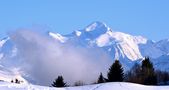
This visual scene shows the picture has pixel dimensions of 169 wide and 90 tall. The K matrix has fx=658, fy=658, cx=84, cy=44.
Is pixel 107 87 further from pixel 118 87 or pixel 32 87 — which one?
pixel 32 87

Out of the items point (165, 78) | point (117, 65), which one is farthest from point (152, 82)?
point (165, 78)

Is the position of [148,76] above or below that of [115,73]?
below

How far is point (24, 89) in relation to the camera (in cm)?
4628

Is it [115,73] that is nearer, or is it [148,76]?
[115,73]

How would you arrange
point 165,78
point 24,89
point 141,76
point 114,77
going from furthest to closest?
point 165,78 < point 141,76 < point 114,77 < point 24,89

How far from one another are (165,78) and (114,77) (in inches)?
1149

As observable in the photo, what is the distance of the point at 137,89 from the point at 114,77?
37.8m

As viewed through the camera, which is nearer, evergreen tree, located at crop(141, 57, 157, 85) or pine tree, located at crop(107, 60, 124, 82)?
pine tree, located at crop(107, 60, 124, 82)

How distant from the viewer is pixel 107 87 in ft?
156

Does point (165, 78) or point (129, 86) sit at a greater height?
point (165, 78)

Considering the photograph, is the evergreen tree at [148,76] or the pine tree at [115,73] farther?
the evergreen tree at [148,76]

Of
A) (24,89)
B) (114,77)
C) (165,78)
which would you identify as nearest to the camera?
(24,89)

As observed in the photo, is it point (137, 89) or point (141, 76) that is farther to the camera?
point (141, 76)

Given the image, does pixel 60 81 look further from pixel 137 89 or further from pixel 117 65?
pixel 137 89
